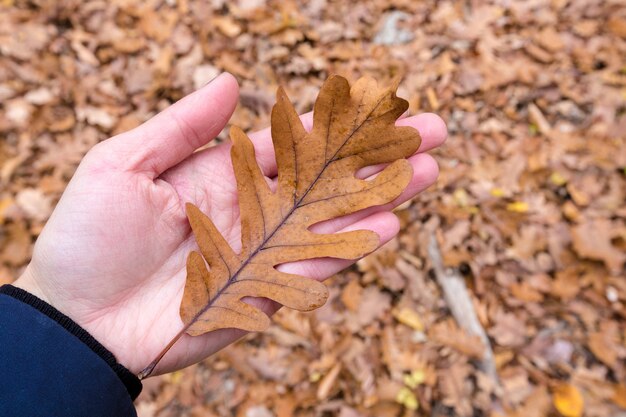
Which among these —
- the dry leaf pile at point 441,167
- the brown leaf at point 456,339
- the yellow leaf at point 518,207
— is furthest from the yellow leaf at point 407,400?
the yellow leaf at point 518,207

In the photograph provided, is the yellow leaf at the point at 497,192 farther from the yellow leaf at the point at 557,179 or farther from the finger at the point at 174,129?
the finger at the point at 174,129

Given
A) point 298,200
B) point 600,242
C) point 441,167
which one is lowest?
point 600,242

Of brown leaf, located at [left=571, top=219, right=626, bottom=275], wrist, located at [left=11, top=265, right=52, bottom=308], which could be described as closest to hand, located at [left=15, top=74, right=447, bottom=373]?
wrist, located at [left=11, top=265, right=52, bottom=308]

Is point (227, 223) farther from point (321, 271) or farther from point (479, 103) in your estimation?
point (479, 103)

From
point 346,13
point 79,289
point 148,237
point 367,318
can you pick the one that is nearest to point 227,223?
point 148,237

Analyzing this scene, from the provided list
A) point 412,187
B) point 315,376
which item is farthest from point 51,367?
point 412,187

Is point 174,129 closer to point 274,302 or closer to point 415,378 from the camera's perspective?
point 274,302
